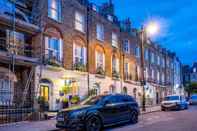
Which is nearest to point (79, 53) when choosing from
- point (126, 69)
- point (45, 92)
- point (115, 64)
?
point (45, 92)

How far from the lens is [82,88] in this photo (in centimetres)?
2586

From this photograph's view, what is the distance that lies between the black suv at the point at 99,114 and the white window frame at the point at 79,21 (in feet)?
33.9

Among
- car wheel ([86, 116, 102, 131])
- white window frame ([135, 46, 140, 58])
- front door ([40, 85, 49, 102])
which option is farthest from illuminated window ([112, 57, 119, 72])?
car wheel ([86, 116, 102, 131])

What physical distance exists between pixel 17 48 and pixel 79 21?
27.5 ft

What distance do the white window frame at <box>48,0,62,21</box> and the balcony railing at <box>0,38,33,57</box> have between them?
3620 millimetres

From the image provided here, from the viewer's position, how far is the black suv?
1394cm

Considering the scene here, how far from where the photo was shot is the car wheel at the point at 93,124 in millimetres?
14018

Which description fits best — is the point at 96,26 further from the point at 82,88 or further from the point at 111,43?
the point at 82,88

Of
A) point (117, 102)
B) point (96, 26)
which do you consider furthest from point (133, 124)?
point (96, 26)

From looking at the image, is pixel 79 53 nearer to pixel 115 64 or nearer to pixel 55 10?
pixel 55 10

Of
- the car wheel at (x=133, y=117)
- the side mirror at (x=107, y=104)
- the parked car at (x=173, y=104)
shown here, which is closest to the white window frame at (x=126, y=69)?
the parked car at (x=173, y=104)

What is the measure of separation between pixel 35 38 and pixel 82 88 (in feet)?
22.3

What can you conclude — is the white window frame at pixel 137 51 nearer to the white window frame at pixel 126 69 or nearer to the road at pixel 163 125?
the white window frame at pixel 126 69

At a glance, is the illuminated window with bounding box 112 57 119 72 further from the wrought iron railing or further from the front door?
the wrought iron railing
